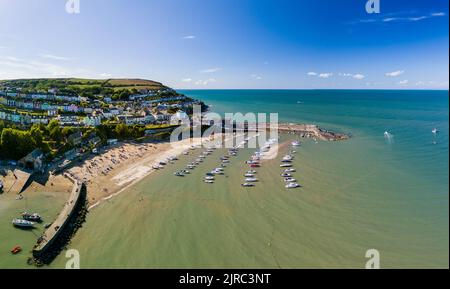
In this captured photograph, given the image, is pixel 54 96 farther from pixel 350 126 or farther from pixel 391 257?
pixel 391 257

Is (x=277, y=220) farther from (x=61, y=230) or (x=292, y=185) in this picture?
(x=61, y=230)

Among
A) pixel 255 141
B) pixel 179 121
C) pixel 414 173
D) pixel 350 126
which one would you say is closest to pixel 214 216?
pixel 414 173

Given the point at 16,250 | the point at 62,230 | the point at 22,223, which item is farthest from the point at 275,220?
the point at 22,223

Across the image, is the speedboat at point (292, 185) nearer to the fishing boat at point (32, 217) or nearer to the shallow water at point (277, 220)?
the shallow water at point (277, 220)

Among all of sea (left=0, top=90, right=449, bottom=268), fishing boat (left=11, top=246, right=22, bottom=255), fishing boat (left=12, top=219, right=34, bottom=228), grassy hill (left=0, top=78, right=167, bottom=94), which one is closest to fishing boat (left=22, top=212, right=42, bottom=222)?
fishing boat (left=12, top=219, right=34, bottom=228)

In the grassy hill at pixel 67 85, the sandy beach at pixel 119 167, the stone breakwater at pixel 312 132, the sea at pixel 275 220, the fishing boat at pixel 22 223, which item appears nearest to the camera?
the sea at pixel 275 220

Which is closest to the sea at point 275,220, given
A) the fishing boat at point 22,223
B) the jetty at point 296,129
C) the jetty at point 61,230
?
the fishing boat at point 22,223

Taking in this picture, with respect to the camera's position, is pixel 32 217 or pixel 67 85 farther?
pixel 67 85
